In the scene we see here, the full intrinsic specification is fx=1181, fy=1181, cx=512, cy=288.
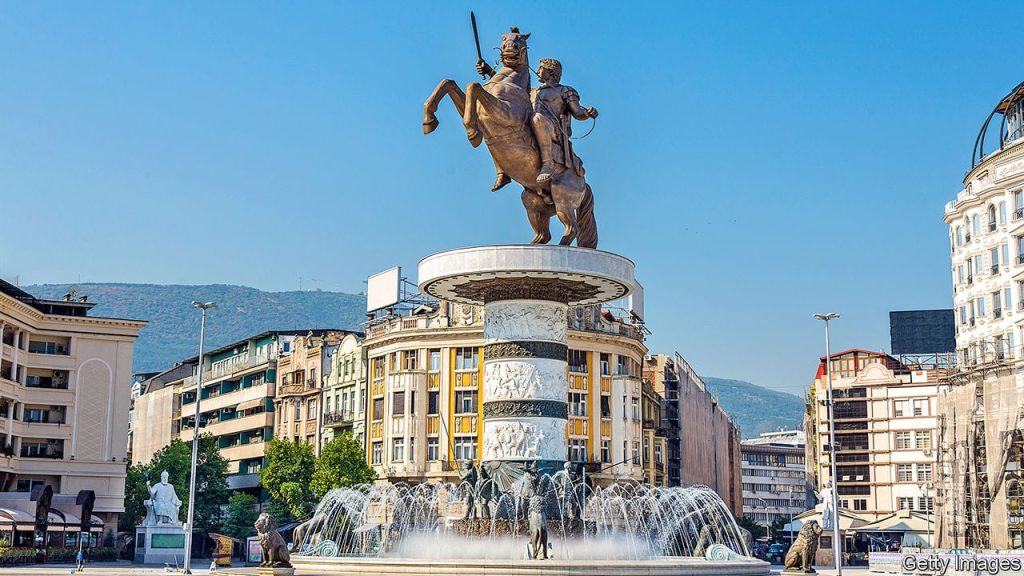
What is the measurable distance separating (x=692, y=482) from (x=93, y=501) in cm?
4034

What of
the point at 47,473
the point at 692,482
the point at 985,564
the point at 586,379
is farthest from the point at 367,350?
the point at 985,564

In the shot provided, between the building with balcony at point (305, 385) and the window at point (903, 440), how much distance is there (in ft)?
121

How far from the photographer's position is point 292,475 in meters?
60.2

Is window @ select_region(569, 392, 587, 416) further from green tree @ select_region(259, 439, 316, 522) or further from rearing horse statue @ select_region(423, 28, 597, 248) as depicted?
rearing horse statue @ select_region(423, 28, 597, 248)

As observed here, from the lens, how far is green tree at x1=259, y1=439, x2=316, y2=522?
2333 inches

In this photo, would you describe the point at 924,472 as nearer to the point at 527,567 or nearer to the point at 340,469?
the point at 340,469

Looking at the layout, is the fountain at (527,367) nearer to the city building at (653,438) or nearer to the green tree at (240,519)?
the city building at (653,438)

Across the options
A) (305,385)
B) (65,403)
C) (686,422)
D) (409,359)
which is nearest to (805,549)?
(409,359)

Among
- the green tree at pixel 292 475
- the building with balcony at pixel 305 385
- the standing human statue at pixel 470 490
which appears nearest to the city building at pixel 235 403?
the building with balcony at pixel 305 385

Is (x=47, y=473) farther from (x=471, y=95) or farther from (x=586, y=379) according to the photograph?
(x=471, y=95)

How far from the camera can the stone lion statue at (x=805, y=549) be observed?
26.0m

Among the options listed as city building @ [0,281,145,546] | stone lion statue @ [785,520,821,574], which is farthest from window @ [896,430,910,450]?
stone lion statue @ [785,520,821,574]

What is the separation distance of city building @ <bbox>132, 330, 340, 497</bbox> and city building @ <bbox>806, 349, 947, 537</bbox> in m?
35.2

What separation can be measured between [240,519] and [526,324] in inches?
1722
